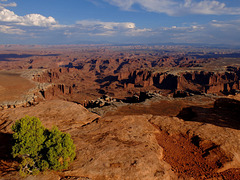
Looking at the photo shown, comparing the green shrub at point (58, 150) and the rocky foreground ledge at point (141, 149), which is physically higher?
the green shrub at point (58, 150)

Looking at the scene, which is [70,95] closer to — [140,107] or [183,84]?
[140,107]

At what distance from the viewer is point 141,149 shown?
30.1 ft

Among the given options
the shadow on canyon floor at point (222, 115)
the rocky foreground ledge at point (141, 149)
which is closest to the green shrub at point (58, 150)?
the rocky foreground ledge at point (141, 149)

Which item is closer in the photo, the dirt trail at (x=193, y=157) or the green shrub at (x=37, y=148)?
the green shrub at (x=37, y=148)

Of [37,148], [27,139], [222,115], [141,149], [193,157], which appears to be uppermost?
[27,139]

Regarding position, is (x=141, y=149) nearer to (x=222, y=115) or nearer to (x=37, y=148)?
(x=37, y=148)

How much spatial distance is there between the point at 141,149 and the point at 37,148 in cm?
569

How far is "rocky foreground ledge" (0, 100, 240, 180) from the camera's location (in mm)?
7527

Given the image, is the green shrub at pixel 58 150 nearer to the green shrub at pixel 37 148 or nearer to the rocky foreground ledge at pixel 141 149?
the green shrub at pixel 37 148

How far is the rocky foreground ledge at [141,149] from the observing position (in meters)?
7.53

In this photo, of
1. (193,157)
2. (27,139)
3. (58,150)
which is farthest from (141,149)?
(27,139)

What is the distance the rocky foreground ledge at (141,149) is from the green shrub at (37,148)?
47 cm

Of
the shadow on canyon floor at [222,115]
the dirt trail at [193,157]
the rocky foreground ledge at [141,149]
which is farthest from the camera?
the shadow on canyon floor at [222,115]

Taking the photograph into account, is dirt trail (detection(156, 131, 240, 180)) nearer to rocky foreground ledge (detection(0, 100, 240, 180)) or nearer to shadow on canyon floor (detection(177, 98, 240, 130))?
rocky foreground ledge (detection(0, 100, 240, 180))
